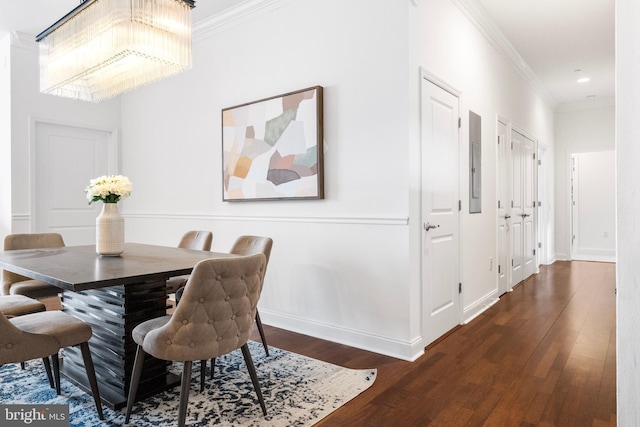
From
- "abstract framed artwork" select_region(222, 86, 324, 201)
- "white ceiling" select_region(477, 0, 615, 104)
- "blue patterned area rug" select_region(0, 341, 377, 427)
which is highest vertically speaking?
"white ceiling" select_region(477, 0, 615, 104)

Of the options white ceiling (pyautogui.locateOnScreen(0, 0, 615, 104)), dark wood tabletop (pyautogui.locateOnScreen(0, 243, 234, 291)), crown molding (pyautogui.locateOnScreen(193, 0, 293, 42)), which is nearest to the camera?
dark wood tabletop (pyautogui.locateOnScreen(0, 243, 234, 291))

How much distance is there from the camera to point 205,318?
5.65 ft

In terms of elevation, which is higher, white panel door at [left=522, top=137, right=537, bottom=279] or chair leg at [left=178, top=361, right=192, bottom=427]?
white panel door at [left=522, top=137, right=537, bottom=279]

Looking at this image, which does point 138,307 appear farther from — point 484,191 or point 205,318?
point 484,191

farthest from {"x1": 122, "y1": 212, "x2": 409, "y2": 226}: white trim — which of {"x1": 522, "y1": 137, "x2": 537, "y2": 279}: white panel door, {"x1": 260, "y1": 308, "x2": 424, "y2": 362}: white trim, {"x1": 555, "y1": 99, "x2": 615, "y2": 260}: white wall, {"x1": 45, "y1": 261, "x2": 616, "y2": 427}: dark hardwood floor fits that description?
{"x1": 555, "y1": 99, "x2": 615, "y2": 260}: white wall

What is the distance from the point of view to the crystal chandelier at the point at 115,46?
2.23 meters

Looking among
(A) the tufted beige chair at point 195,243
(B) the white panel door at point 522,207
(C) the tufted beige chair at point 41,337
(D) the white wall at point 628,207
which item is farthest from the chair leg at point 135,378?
(B) the white panel door at point 522,207

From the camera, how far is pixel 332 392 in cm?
223

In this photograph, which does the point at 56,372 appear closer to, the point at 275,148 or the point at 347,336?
the point at 347,336

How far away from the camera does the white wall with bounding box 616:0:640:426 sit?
92 centimetres

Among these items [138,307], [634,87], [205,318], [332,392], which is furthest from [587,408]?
[138,307]

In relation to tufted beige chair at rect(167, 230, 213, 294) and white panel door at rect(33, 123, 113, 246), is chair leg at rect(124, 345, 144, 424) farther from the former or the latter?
white panel door at rect(33, 123, 113, 246)

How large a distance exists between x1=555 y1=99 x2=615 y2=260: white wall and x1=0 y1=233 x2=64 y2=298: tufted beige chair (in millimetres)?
8121

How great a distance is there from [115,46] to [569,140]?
796 centimetres
